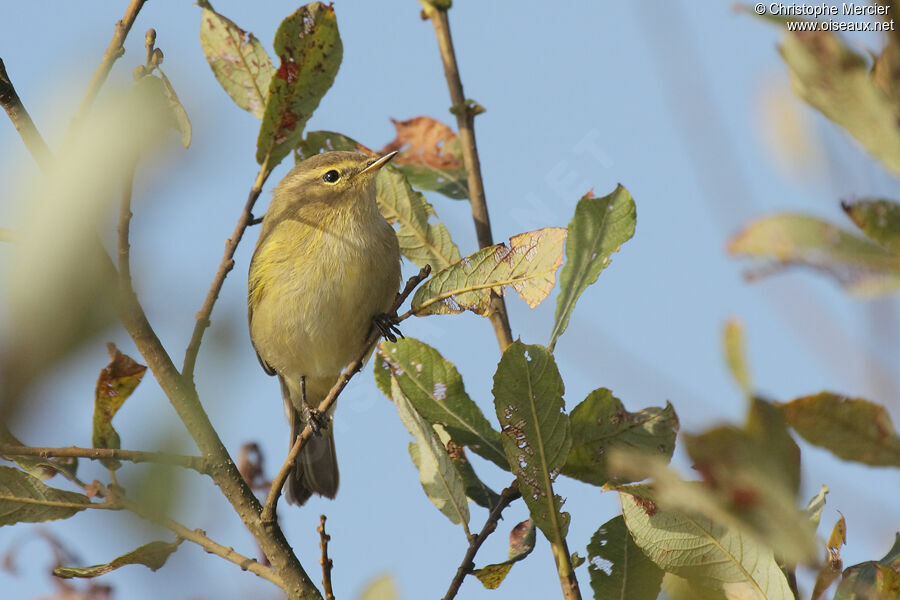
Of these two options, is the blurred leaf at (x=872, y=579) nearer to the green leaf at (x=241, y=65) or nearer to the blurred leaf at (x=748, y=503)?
the blurred leaf at (x=748, y=503)

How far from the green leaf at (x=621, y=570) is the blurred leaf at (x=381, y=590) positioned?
0.52 m

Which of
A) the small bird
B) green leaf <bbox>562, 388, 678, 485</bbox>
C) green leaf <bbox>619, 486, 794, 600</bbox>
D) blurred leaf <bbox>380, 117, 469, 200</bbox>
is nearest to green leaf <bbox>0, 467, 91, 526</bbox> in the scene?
green leaf <bbox>562, 388, 678, 485</bbox>

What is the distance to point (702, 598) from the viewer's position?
1.94m

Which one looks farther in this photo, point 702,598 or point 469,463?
point 469,463

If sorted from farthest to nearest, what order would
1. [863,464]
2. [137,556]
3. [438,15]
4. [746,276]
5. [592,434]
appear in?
[438,15] → [592,434] → [137,556] → [863,464] → [746,276]

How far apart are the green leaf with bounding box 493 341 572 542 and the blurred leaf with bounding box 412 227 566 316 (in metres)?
0.22

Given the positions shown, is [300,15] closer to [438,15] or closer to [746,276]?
[438,15]

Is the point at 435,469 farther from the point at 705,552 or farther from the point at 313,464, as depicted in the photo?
the point at 313,464

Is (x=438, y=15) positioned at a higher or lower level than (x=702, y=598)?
higher

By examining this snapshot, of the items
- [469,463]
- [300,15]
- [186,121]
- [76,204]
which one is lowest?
[76,204]

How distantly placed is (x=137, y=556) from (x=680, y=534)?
1.26 meters

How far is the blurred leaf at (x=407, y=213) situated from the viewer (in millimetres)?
3146

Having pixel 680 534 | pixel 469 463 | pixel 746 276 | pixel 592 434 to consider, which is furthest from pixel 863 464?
pixel 469 463

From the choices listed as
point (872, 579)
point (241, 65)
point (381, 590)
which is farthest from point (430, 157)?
point (872, 579)
